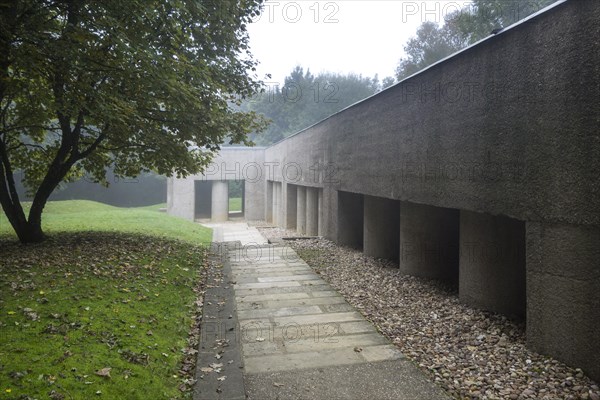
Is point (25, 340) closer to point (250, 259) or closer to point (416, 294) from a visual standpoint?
point (416, 294)

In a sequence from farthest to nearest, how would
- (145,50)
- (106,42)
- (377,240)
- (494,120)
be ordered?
(377,240)
(106,42)
(145,50)
(494,120)

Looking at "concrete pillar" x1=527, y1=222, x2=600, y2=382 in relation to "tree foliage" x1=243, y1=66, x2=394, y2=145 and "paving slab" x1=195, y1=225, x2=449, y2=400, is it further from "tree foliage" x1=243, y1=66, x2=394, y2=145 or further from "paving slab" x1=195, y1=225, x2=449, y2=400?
"tree foliage" x1=243, y1=66, x2=394, y2=145

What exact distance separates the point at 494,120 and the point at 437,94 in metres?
1.66

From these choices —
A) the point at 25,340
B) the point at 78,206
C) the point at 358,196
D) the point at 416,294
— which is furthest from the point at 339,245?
the point at 78,206

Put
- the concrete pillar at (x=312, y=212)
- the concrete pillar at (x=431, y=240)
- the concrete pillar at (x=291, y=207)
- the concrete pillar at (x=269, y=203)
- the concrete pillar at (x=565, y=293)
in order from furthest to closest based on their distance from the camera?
the concrete pillar at (x=269, y=203) < the concrete pillar at (x=291, y=207) < the concrete pillar at (x=312, y=212) < the concrete pillar at (x=431, y=240) < the concrete pillar at (x=565, y=293)

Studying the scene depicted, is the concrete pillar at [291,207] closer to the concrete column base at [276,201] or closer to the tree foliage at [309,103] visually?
the concrete column base at [276,201]

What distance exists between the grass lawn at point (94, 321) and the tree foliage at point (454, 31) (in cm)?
2223

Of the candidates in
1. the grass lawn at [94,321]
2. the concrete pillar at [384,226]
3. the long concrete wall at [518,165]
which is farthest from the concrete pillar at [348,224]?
the grass lawn at [94,321]

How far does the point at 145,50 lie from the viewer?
7.11 m

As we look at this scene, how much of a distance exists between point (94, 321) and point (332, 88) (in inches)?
1637

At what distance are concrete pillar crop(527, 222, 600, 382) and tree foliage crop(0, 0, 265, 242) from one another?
6.50 m

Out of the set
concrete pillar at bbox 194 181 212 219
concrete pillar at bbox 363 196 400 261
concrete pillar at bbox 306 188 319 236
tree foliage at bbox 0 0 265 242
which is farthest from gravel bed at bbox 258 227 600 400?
concrete pillar at bbox 194 181 212 219

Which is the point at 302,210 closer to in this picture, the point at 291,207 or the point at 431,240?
the point at 291,207

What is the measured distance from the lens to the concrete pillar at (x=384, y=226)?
34.8ft
